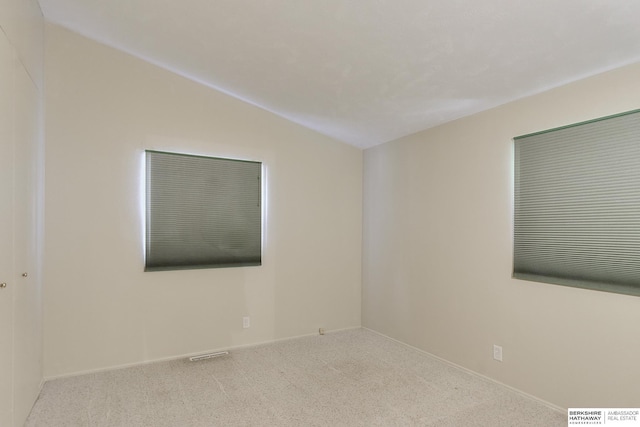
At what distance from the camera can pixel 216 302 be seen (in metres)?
3.87

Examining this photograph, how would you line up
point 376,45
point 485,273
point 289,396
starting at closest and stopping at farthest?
point 376,45, point 289,396, point 485,273

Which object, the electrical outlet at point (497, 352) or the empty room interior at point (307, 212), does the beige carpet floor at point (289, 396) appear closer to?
the empty room interior at point (307, 212)

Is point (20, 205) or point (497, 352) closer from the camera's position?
point (20, 205)

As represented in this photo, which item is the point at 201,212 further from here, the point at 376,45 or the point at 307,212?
the point at 376,45

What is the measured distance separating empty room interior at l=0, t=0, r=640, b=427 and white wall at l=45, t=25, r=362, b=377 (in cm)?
2

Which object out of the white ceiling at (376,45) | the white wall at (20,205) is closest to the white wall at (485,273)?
the white ceiling at (376,45)

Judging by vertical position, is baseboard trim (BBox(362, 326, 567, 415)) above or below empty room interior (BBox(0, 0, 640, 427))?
below

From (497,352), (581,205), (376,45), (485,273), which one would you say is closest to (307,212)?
(485,273)

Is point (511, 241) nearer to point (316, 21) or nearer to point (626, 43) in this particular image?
point (626, 43)

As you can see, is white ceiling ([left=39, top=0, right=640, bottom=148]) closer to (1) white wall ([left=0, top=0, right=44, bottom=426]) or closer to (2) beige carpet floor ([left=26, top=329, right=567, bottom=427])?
(1) white wall ([left=0, top=0, right=44, bottom=426])

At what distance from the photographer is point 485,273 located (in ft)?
10.6

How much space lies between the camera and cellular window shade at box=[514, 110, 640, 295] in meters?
2.34

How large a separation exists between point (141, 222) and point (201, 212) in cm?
57

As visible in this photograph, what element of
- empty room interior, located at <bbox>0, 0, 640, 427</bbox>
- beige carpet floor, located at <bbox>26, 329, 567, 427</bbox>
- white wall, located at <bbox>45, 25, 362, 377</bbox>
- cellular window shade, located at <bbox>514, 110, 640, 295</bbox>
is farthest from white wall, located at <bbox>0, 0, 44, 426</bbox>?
cellular window shade, located at <bbox>514, 110, 640, 295</bbox>
